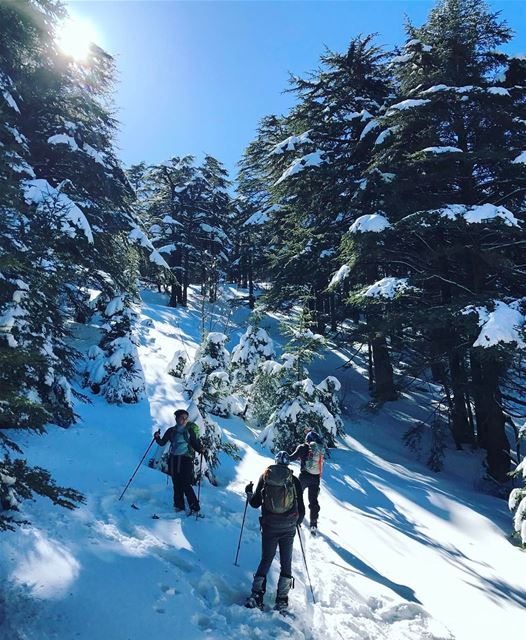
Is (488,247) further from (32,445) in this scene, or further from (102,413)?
(32,445)

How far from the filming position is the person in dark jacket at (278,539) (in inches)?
189

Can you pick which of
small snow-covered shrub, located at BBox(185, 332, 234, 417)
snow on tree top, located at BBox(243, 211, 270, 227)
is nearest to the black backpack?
small snow-covered shrub, located at BBox(185, 332, 234, 417)

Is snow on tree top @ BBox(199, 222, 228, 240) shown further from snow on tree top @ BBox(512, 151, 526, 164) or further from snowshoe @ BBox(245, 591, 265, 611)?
snowshoe @ BBox(245, 591, 265, 611)

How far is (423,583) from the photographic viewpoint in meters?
6.27

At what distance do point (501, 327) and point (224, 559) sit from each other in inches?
289

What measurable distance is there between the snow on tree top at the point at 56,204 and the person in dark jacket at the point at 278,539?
758cm

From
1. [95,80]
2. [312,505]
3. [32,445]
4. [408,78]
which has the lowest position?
[32,445]

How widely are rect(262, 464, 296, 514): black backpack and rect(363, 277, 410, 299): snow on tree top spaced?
24.8 ft

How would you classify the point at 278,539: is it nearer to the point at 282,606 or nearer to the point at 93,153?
the point at 282,606

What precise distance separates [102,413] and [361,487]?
24.1 ft

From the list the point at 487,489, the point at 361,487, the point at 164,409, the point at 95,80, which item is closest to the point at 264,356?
the point at 164,409

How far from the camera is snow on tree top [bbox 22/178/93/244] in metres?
9.27

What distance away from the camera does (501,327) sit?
28.6 ft

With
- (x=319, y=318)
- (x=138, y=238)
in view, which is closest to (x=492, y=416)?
(x=319, y=318)
